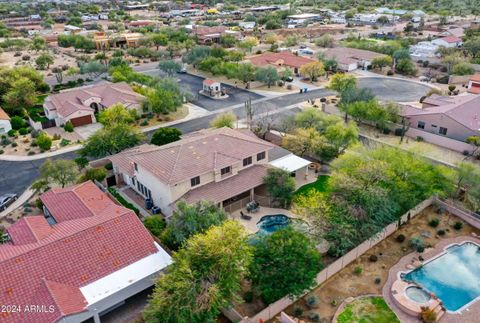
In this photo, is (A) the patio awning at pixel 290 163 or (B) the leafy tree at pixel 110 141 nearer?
(A) the patio awning at pixel 290 163

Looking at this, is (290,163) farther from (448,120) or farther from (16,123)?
(16,123)

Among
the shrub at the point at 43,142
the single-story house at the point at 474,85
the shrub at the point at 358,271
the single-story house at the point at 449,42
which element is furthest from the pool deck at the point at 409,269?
the single-story house at the point at 449,42

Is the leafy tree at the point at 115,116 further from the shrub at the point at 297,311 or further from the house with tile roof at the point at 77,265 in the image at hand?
the shrub at the point at 297,311

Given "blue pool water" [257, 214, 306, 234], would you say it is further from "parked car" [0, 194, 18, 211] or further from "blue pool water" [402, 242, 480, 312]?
"parked car" [0, 194, 18, 211]

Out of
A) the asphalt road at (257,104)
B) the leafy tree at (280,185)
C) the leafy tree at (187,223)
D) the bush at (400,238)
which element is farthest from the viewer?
the asphalt road at (257,104)

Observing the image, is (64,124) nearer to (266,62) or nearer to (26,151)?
(26,151)

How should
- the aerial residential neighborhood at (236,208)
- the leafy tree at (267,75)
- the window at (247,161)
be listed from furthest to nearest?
the leafy tree at (267,75), the window at (247,161), the aerial residential neighborhood at (236,208)

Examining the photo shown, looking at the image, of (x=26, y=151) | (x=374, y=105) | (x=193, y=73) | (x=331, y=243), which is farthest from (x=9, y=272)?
(x=193, y=73)

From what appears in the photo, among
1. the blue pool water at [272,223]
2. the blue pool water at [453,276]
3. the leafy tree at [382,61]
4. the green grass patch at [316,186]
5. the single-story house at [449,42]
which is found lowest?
the blue pool water at [453,276]
